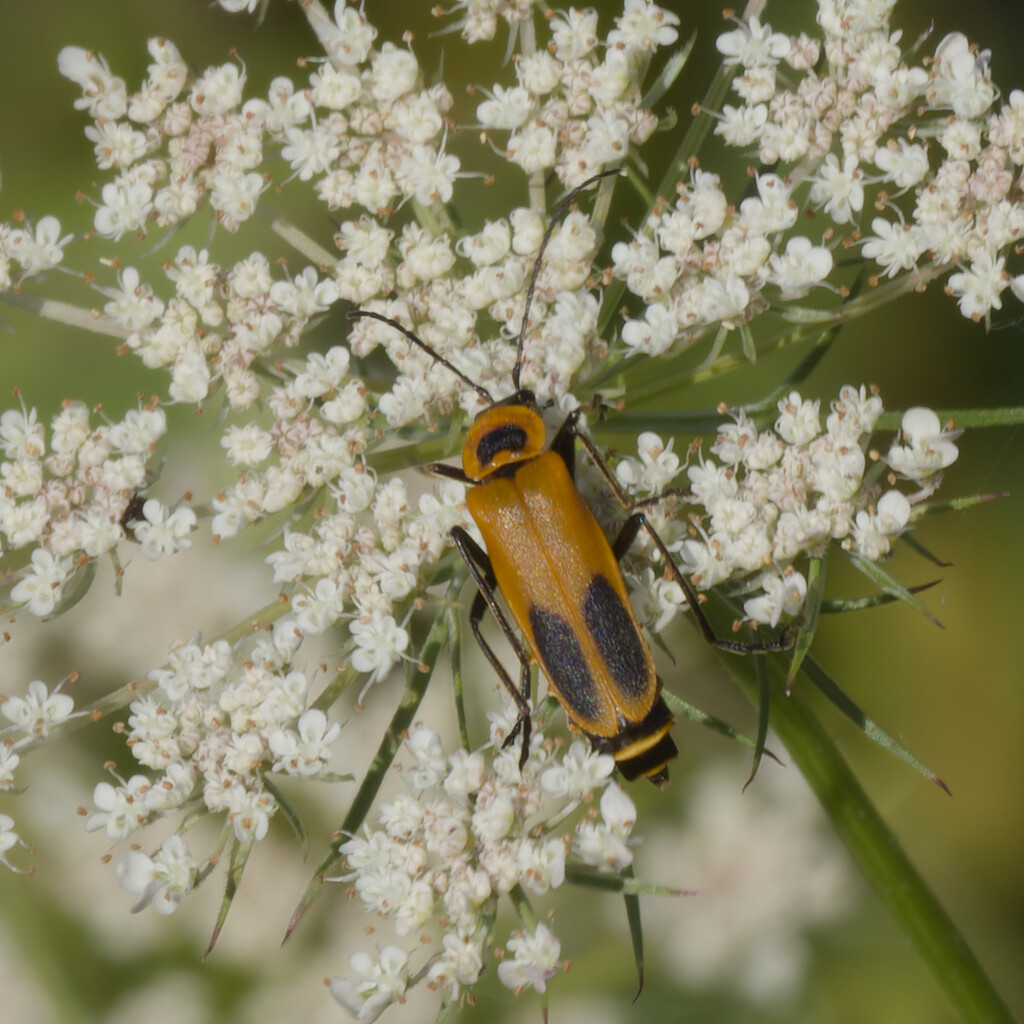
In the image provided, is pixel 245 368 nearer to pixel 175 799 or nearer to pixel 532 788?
pixel 175 799

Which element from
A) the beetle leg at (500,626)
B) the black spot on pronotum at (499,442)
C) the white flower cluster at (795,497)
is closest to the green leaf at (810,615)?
the white flower cluster at (795,497)

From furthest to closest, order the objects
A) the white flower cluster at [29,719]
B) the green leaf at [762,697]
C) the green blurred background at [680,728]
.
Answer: the green blurred background at [680,728] → the white flower cluster at [29,719] → the green leaf at [762,697]

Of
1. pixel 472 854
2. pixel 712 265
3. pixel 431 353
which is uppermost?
pixel 431 353

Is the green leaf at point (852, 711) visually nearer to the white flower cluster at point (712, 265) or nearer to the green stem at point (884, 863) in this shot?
the green stem at point (884, 863)

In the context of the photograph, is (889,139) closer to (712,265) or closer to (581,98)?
(712,265)

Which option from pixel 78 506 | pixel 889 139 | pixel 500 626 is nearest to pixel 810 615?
pixel 500 626

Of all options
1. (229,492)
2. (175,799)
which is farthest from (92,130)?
(175,799)
